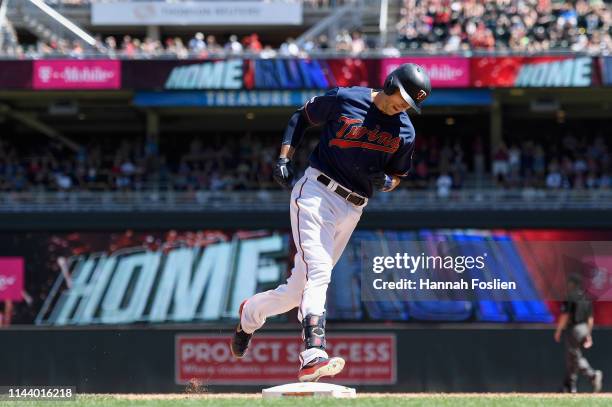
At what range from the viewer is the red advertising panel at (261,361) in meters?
14.6

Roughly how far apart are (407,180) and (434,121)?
4.00m

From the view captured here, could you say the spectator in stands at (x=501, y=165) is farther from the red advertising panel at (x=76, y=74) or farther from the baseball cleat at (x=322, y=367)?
the baseball cleat at (x=322, y=367)

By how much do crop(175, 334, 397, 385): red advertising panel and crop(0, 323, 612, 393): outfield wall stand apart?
0.01m

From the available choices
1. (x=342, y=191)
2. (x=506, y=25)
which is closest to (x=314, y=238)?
(x=342, y=191)

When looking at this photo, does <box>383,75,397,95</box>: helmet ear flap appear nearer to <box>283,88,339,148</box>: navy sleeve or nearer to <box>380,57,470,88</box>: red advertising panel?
<box>283,88,339,148</box>: navy sleeve

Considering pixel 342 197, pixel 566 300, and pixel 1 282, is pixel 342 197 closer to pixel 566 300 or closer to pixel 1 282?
pixel 566 300

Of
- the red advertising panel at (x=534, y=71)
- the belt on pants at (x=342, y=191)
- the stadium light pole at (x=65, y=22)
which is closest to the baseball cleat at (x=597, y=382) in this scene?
the belt on pants at (x=342, y=191)

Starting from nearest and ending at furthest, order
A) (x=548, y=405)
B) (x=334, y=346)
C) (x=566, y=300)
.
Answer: (x=548, y=405), (x=566, y=300), (x=334, y=346)

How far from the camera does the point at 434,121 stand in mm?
26188

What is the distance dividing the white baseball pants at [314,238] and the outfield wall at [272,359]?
730 centimetres

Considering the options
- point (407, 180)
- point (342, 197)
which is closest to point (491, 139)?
point (407, 180)

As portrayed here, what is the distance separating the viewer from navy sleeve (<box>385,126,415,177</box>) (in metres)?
7.41

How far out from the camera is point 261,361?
14703mm

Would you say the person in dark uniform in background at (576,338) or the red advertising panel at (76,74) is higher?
the red advertising panel at (76,74)
